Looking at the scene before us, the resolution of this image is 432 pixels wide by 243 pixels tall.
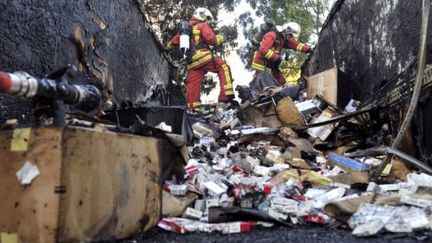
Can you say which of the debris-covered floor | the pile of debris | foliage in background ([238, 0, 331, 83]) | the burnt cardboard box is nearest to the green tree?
→ foliage in background ([238, 0, 331, 83])

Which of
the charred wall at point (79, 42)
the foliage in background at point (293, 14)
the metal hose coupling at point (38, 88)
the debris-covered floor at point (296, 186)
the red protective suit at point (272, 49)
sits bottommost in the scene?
the debris-covered floor at point (296, 186)

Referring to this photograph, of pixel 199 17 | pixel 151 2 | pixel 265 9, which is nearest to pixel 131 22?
pixel 199 17

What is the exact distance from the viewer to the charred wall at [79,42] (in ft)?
9.61

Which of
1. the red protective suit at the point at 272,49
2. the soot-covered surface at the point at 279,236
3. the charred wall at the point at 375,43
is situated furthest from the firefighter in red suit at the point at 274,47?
the soot-covered surface at the point at 279,236

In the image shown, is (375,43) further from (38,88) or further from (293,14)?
(293,14)

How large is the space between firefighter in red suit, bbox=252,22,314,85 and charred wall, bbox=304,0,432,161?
3.12ft

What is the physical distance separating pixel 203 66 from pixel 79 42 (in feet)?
14.6

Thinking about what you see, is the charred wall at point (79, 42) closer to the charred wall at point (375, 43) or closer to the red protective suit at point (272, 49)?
the red protective suit at point (272, 49)

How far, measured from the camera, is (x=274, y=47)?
29.9 feet

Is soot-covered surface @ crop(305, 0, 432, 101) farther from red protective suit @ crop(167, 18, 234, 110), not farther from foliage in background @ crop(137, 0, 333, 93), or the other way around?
foliage in background @ crop(137, 0, 333, 93)

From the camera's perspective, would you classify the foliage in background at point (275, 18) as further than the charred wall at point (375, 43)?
Yes

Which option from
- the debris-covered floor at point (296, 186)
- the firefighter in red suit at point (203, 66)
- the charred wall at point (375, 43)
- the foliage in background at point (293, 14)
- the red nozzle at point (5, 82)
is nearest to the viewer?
the red nozzle at point (5, 82)

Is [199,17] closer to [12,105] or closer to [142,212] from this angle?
[12,105]

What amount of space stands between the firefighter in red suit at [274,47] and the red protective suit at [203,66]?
721mm
